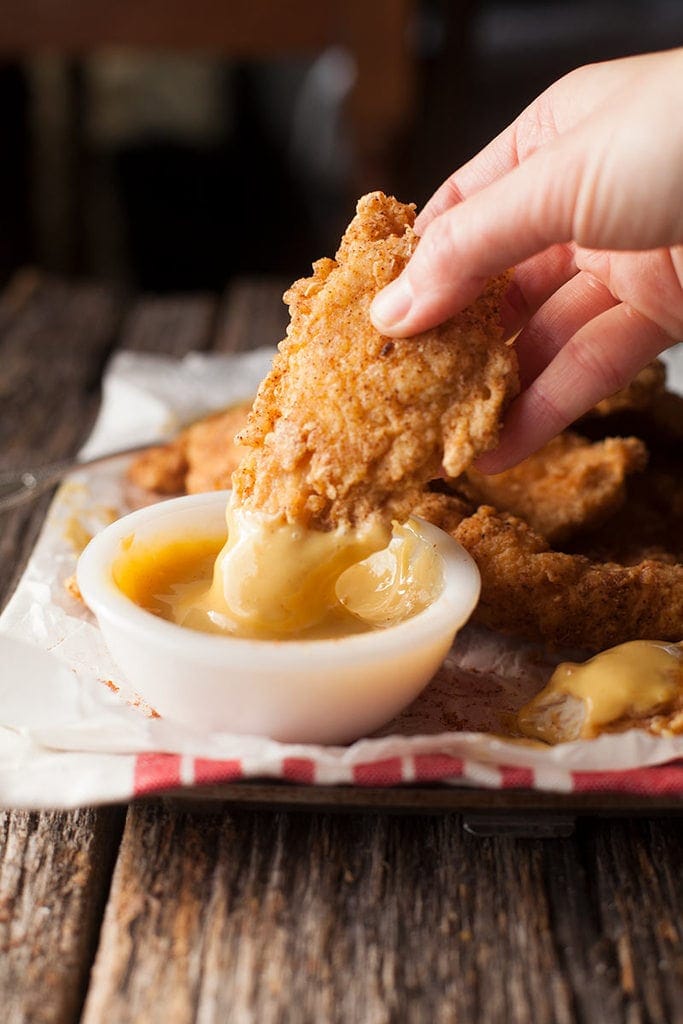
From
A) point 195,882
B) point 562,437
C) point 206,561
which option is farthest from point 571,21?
point 195,882

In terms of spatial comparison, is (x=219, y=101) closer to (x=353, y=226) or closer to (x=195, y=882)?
(x=353, y=226)

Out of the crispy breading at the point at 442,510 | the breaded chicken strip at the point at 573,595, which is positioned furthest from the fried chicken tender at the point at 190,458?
the breaded chicken strip at the point at 573,595

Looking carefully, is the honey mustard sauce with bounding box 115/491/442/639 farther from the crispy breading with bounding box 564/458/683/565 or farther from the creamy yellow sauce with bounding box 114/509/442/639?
the crispy breading with bounding box 564/458/683/565

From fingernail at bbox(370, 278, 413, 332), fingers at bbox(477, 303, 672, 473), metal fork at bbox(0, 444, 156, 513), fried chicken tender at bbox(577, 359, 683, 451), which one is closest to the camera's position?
fingernail at bbox(370, 278, 413, 332)

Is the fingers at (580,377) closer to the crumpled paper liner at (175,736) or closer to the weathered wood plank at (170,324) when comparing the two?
the crumpled paper liner at (175,736)

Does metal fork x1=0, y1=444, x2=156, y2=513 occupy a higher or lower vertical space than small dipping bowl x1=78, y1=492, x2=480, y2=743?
lower

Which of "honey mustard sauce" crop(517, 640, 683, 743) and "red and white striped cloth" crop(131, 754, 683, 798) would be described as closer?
Result: "red and white striped cloth" crop(131, 754, 683, 798)

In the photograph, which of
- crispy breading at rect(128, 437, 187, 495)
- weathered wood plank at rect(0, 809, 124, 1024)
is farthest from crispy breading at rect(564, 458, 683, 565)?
weathered wood plank at rect(0, 809, 124, 1024)
